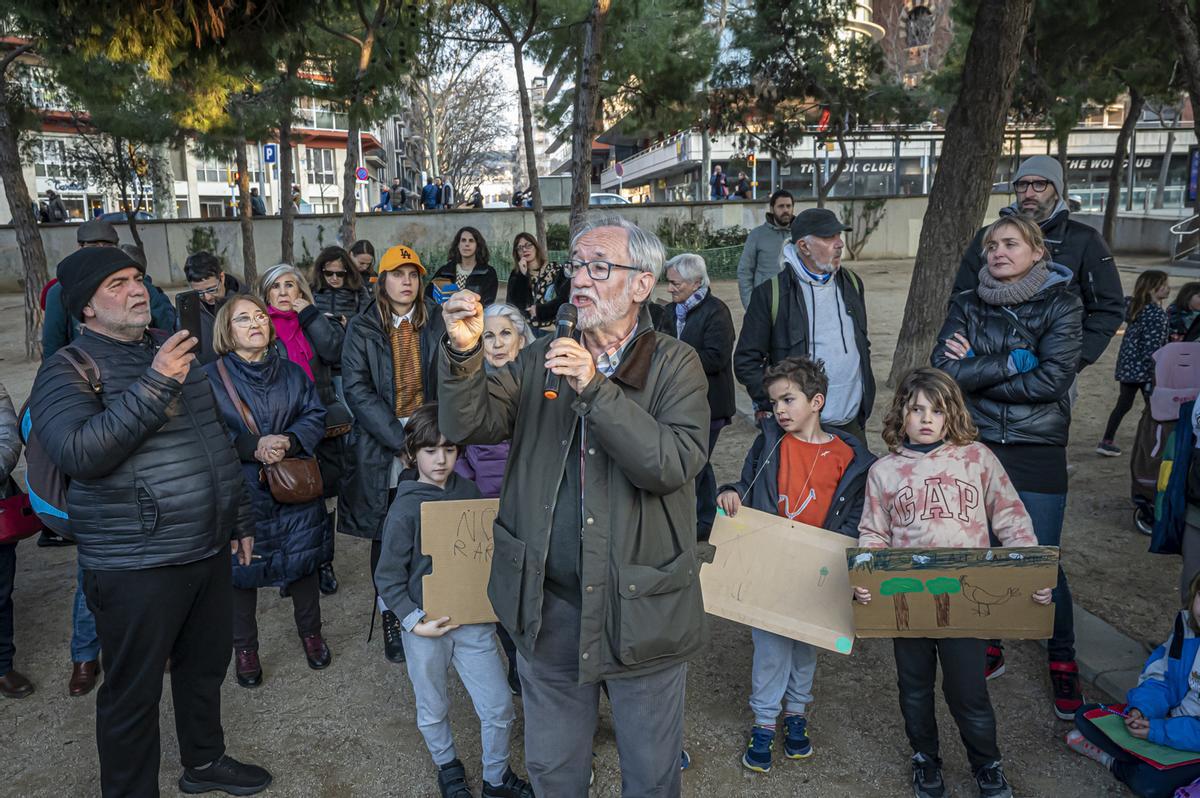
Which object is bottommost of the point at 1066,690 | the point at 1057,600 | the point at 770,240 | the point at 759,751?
the point at 759,751

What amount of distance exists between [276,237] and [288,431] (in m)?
20.4

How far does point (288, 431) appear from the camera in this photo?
410cm

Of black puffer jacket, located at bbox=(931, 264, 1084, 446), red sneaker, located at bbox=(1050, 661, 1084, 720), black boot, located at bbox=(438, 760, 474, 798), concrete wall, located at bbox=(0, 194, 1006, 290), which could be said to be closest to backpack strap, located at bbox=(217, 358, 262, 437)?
black boot, located at bbox=(438, 760, 474, 798)

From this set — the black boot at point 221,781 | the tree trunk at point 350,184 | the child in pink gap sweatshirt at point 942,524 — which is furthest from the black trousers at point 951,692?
the tree trunk at point 350,184

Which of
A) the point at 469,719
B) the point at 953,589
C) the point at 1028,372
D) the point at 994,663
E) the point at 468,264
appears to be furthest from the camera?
the point at 468,264

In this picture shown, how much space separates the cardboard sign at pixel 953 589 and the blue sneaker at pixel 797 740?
1.98 feet

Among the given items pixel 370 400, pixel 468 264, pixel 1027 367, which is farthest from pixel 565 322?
pixel 468 264

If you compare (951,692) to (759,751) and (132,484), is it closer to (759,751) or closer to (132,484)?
(759,751)

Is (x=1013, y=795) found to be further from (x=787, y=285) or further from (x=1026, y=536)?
(x=787, y=285)

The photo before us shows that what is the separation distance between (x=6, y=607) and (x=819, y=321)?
3.98m

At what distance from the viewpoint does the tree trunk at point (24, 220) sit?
1145cm

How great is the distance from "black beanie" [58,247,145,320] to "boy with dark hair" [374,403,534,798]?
1184mm

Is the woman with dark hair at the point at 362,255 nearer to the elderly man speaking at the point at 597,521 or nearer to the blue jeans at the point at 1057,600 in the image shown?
the elderly man speaking at the point at 597,521

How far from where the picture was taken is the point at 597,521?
2221 millimetres
